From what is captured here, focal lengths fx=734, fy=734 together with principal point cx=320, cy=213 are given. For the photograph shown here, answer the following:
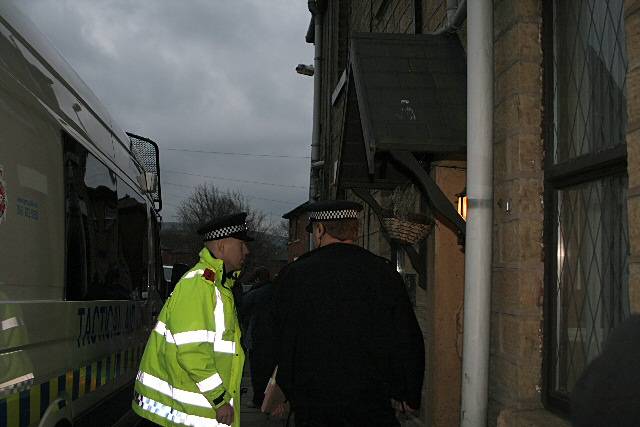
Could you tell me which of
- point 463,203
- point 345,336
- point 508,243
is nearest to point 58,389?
point 345,336

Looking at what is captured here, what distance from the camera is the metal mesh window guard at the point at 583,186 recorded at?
326cm

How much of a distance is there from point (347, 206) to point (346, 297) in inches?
20.8

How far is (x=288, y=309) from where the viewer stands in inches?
140

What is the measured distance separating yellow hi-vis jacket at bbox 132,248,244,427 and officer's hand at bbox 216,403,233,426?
0.08 ft

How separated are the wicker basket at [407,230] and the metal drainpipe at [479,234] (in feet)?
2.92

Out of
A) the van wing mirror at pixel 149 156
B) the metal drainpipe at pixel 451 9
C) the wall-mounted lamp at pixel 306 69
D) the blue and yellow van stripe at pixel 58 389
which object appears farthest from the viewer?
the wall-mounted lamp at pixel 306 69

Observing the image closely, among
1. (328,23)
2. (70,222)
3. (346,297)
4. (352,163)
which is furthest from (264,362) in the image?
(328,23)

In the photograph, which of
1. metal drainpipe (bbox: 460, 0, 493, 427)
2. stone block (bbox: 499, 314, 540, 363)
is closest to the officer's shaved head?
metal drainpipe (bbox: 460, 0, 493, 427)

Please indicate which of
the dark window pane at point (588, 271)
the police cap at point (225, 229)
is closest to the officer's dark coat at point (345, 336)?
the police cap at point (225, 229)

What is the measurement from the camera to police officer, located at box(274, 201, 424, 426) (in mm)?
3475

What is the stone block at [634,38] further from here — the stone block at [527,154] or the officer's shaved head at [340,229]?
the officer's shaved head at [340,229]

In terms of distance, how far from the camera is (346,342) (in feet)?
11.4

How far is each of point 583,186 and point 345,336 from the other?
4.49 ft

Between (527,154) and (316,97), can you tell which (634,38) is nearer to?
(527,154)
